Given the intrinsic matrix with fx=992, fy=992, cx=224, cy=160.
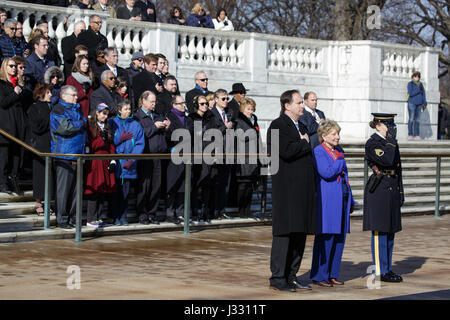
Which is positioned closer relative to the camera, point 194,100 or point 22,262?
point 22,262

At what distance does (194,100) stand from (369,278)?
5.66 metres

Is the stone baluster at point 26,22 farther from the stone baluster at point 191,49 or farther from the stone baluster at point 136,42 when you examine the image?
the stone baluster at point 191,49

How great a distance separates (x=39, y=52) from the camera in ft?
52.6

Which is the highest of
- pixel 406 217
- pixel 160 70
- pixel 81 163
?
pixel 160 70

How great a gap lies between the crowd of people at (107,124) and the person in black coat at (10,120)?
0.02m

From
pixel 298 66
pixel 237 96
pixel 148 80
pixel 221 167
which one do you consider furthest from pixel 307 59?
pixel 221 167

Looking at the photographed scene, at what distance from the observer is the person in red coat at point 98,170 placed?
46.7ft

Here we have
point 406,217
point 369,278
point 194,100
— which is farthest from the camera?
point 406,217

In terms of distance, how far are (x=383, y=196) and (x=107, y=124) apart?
4.94 m

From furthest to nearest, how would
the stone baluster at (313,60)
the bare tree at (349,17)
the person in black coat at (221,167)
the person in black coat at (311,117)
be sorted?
the bare tree at (349,17)
the stone baluster at (313,60)
the person in black coat at (311,117)
the person in black coat at (221,167)

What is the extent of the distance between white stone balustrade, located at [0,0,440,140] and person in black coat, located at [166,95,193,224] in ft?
17.9

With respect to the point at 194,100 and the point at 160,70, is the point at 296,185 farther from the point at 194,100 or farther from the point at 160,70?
the point at 160,70

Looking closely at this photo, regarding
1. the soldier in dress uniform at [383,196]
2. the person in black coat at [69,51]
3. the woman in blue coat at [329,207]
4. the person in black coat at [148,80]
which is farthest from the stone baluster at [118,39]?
the woman in blue coat at [329,207]
